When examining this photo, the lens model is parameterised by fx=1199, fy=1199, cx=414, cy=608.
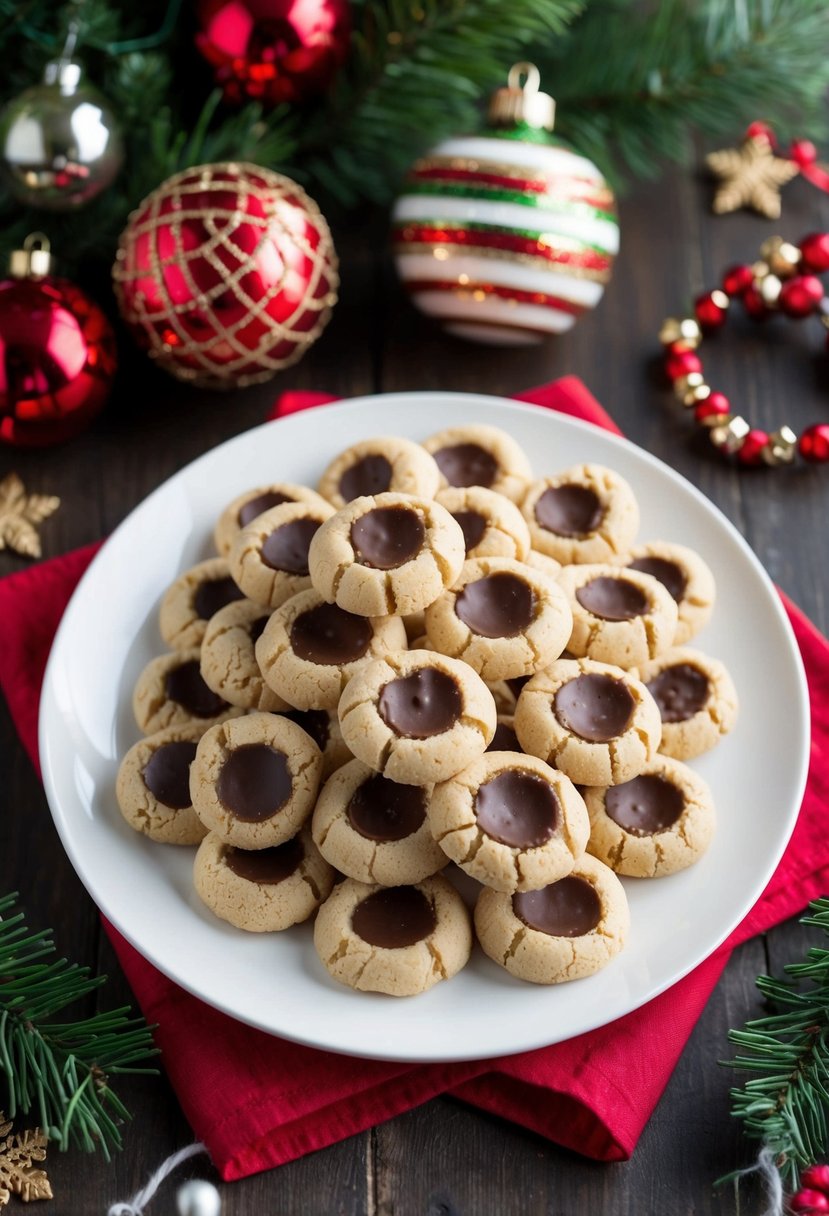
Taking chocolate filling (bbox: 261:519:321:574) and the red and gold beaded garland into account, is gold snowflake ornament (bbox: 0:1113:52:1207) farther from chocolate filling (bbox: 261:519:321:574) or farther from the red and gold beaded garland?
the red and gold beaded garland

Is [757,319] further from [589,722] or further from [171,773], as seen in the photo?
[171,773]

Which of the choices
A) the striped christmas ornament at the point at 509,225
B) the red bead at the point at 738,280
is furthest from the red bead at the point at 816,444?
the striped christmas ornament at the point at 509,225

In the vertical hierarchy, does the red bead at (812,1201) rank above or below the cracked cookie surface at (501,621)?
below

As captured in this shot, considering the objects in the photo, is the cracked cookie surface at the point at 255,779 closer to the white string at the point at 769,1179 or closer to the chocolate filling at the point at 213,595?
the chocolate filling at the point at 213,595

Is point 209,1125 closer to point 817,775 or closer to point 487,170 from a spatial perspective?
point 817,775

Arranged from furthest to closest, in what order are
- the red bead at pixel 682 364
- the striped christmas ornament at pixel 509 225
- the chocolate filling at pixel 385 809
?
the red bead at pixel 682 364 < the striped christmas ornament at pixel 509 225 < the chocolate filling at pixel 385 809

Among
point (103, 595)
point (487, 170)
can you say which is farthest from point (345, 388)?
point (103, 595)

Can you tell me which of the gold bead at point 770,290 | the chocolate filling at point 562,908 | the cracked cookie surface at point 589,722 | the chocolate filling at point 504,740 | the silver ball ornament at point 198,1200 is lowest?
the silver ball ornament at point 198,1200
